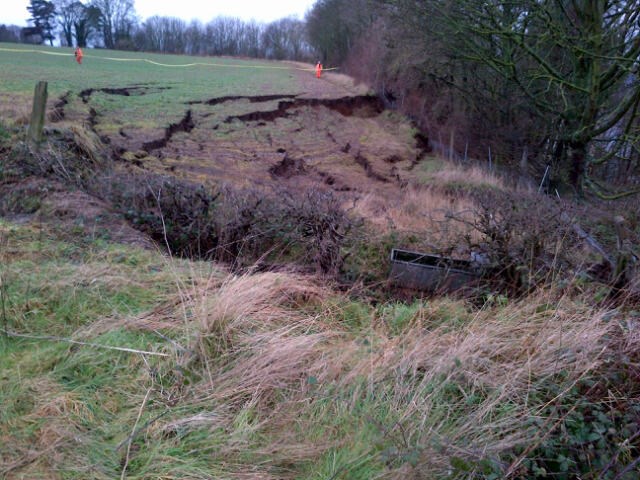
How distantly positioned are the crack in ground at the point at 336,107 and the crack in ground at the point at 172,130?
1852 millimetres

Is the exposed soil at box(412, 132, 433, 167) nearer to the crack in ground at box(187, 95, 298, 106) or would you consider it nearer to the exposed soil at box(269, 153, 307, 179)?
the exposed soil at box(269, 153, 307, 179)

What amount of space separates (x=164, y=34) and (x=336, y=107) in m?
42.6

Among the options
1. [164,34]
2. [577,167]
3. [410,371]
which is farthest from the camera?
[164,34]

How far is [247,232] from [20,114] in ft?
21.0

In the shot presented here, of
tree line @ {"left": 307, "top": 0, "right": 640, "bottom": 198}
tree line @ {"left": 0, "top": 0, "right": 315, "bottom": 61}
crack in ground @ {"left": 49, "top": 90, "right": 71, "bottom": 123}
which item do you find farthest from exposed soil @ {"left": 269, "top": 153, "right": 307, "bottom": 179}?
tree line @ {"left": 0, "top": 0, "right": 315, "bottom": 61}

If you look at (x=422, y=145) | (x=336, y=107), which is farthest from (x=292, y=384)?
(x=336, y=107)

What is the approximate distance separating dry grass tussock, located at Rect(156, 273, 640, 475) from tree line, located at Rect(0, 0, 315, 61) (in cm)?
4534

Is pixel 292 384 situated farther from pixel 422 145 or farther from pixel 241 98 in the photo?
pixel 241 98

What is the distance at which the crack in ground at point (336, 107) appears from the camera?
18328 mm

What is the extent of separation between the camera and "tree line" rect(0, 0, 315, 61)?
4841 cm

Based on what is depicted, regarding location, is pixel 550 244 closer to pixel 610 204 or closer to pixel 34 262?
pixel 34 262

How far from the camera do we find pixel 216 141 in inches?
577

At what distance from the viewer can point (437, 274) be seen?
5672mm

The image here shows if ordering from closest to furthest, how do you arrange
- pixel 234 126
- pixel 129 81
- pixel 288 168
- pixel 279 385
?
1. pixel 279 385
2. pixel 288 168
3. pixel 234 126
4. pixel 129 81
